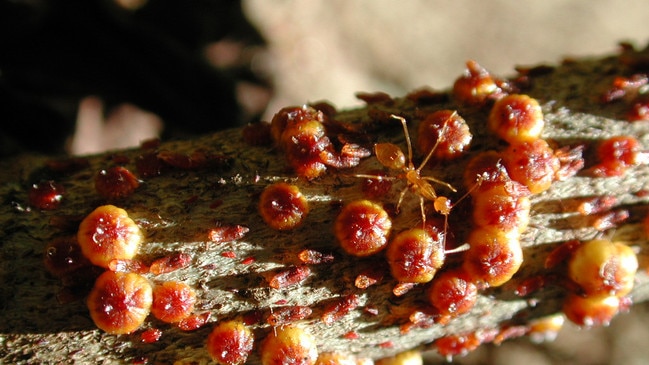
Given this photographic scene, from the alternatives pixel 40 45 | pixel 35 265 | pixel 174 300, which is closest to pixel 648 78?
pixel 174 300

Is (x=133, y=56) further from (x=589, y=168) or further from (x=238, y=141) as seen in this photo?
(x=589, y=168)

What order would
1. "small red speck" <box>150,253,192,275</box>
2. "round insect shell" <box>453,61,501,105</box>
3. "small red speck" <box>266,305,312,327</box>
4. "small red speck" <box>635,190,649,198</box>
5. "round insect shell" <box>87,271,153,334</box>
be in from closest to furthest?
"round insect shell" <box>87,271,153,334</box> < "small red speck" <box>150,253,192,275</box> < "small red speck" <box>266,305,312,327</box> < "small red speck" <box>635,190,649,198</box> < "round insect shell" <box>453,61,501,105</box>

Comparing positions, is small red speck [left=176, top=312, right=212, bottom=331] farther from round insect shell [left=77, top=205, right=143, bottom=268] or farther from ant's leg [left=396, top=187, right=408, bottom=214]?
ant's leg [left=396, top=187, right=408, bottom=214]

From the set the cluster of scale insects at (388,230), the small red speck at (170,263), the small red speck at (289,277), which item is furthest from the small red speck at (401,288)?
the small red speck at (170,263)

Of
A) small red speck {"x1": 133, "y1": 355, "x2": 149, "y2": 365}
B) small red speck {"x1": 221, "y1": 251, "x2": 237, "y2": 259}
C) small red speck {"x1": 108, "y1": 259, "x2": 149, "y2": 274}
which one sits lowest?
small red speck {"x1": 133, "y1": 355, "x2": 149, "y2": 365}

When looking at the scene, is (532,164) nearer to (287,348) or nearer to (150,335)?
(287,348)

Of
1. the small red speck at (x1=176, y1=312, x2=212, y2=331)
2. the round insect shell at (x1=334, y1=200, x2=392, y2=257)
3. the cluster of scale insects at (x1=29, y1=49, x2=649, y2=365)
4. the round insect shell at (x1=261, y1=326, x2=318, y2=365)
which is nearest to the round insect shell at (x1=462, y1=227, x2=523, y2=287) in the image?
the cluster of scale insects at (x1=29, y1=49, x2=649, y2=365)

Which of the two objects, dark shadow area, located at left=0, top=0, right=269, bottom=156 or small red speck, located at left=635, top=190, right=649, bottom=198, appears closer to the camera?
small red speck, located at left=635, top=190, right=649, bottom=198

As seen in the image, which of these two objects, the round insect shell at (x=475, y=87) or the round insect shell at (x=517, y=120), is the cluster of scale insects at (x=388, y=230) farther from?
the round insect shell at (x=475, y=87)
